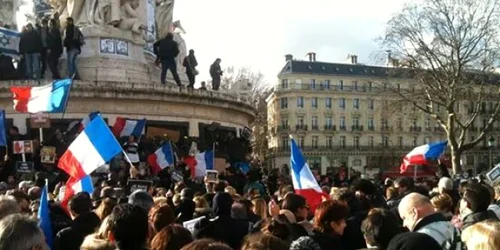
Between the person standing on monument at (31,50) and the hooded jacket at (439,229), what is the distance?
1831 cm

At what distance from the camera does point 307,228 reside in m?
7.10

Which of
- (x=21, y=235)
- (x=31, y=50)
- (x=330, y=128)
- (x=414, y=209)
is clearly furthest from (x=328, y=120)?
(x=21, y=235)

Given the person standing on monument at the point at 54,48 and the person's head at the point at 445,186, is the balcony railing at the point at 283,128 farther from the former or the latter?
the person's head at the point at 445,186

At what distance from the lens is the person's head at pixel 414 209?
6.03 m

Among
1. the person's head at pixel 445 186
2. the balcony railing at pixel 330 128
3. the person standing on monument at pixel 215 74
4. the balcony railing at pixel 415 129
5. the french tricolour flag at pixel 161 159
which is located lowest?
the person's head at pixel 445 186

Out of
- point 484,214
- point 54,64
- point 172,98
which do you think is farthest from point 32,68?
point 484,214

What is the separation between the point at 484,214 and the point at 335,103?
9067 centimetres

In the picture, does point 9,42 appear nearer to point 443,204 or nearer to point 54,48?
point 54,48

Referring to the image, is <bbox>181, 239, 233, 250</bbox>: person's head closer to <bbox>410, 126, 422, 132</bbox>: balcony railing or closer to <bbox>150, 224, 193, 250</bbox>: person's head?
<bbox>150, 224, 193, 250</bbox>: person's head

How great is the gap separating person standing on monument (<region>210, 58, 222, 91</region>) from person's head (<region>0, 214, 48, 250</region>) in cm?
2469

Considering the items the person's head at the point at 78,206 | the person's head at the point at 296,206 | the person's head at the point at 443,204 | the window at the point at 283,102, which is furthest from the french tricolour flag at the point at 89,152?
the window at the point at 283,102

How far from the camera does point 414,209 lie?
6.05 meters

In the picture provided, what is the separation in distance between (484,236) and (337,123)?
3684 inches

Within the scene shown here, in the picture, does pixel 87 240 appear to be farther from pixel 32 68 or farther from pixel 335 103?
pixel 335 103
